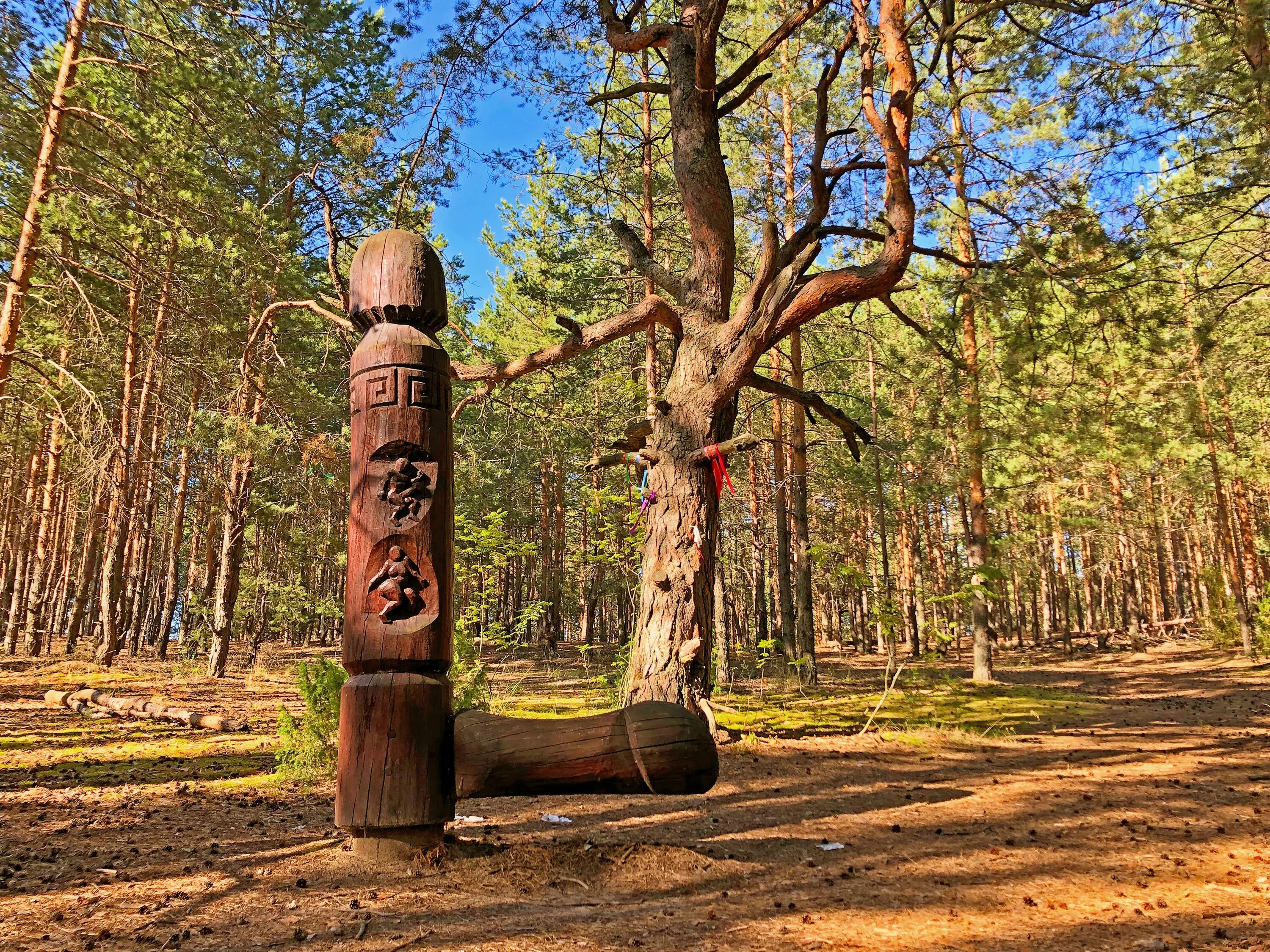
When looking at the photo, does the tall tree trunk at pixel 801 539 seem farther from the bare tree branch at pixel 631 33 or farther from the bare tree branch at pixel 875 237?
the bare tree branch at pixel 631 33

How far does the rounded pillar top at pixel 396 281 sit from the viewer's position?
4.12 metres

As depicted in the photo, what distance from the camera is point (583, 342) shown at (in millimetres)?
6613

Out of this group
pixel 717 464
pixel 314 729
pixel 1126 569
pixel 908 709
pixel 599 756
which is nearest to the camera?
pixel 599 756

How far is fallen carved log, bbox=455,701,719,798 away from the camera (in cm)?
334

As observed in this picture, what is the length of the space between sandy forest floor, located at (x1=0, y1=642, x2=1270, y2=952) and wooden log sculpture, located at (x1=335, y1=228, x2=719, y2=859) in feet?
1.74

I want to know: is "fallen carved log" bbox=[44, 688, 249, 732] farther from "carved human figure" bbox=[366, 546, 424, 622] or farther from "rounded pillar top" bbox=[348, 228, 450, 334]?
"rounded pillar top" bbox=[348, 228, 450, 334]

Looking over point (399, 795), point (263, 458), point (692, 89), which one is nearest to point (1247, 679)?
point (692, 89)

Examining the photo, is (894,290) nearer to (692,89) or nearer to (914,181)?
(692,89)

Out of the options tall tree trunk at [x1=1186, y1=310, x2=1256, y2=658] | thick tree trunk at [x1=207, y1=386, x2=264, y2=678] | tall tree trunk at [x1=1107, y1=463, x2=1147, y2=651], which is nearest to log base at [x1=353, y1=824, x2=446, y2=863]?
thick tree trunk at [x1=207, y1=386, x2=264, y2=678]

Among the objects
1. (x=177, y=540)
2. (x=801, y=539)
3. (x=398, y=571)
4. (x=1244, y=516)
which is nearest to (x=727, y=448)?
(x=398, y=571)

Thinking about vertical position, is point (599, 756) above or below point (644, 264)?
below

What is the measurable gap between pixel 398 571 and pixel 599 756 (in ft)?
4.39

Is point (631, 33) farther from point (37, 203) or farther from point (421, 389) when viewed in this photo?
point (37, 203)

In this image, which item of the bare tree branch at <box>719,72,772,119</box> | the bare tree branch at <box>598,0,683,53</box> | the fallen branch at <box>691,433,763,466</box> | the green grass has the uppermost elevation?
the bare tree branch at <box>598,0,683,53</box>
